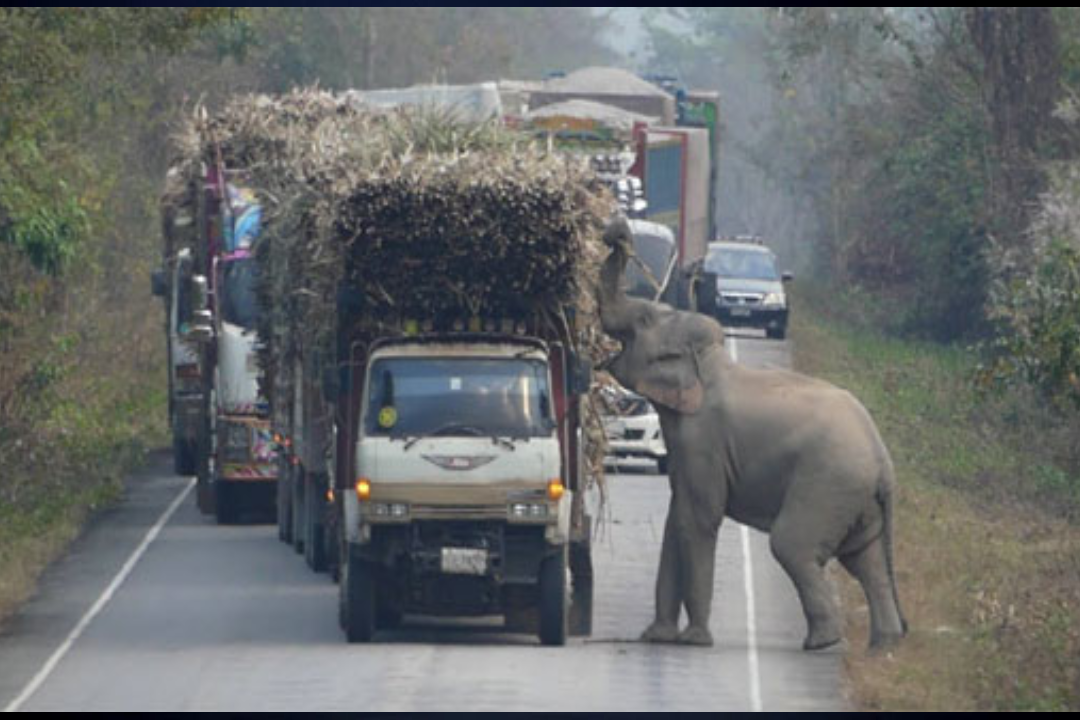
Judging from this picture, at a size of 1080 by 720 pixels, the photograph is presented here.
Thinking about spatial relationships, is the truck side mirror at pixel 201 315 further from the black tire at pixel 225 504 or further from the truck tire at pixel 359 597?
the truck tire at pixel 359 597

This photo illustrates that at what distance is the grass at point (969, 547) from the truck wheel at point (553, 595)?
2.03 meters

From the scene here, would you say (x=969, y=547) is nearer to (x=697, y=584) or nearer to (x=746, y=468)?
(x=746, y=468)

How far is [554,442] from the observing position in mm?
18969

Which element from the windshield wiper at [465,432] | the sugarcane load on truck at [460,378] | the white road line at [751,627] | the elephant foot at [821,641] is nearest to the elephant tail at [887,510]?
the elephant foot at [821,641]

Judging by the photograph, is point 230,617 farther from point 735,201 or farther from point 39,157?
point 735,201

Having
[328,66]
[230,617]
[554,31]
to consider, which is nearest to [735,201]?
[554,31]

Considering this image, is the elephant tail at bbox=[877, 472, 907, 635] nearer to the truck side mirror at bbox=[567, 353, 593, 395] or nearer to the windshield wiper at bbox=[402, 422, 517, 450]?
the truck side mirror at bbox=[567, 353, 593, 395]

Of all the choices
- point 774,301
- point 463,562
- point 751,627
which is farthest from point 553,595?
point 774,301

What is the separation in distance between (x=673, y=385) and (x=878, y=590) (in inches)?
82.4

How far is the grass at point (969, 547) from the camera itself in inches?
680

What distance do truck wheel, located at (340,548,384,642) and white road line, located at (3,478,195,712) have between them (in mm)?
2043

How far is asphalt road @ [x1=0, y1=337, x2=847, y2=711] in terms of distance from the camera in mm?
16766

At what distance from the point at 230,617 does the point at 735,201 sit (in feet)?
321

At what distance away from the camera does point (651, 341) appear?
65.7 ft
